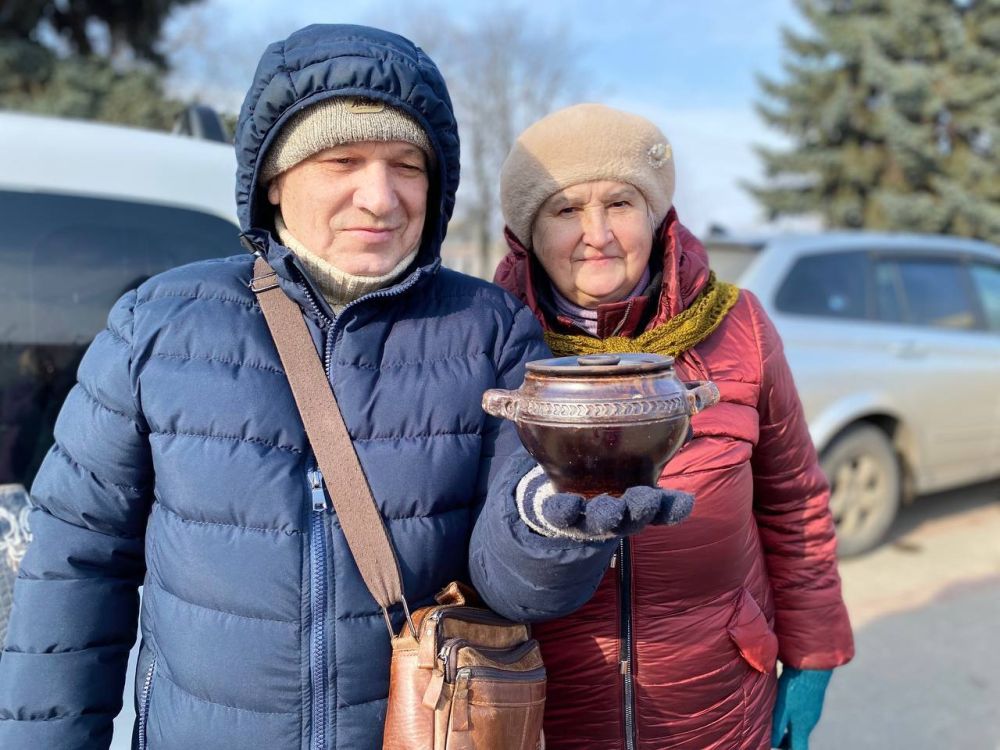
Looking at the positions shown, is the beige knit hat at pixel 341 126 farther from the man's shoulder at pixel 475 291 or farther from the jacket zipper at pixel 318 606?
the jacket zipper at pixel 318 606

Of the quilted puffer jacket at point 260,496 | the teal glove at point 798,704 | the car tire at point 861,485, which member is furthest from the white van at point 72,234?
the car tire at point 861,485

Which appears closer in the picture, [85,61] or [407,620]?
[407,620]

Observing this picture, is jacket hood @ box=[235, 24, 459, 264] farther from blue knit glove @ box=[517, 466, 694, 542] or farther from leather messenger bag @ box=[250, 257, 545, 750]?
blue knit glove @ box=[517, 466, 694, 542]

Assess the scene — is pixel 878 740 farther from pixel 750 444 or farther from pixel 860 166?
pixel 860 166

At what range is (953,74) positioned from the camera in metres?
18.7

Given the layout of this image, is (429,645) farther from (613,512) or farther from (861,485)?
(861,485)

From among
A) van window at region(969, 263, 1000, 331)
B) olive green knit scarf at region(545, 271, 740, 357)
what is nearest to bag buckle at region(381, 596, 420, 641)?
olive green knit scarf at region(545, 271, 740, 357)

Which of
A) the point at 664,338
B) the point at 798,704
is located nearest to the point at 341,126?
the point at 664,338

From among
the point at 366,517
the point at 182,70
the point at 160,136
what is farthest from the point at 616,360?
the point at 182,70

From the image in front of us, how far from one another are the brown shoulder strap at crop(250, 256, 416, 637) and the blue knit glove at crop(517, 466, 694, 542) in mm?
303

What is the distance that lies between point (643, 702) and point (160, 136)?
181 cm

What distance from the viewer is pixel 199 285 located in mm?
1473

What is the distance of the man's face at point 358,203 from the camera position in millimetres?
1411

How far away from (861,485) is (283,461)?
475cm
